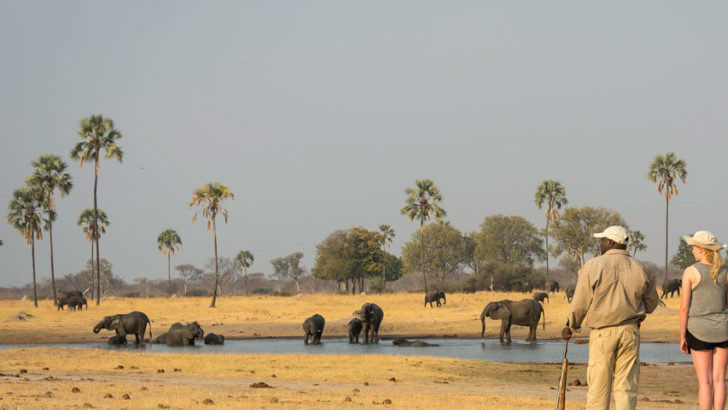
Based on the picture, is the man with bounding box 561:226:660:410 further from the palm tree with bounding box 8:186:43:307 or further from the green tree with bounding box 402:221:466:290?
the green tree with bounding box 402:221:466:290

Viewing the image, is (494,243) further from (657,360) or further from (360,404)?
(360,404)

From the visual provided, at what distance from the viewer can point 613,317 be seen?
8.84 m

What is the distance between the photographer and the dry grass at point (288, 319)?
144ft

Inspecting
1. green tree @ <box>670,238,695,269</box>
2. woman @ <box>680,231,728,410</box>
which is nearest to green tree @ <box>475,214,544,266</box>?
green tree @ <box>670,238,695,269</box>

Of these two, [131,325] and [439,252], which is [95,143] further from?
[439,252]

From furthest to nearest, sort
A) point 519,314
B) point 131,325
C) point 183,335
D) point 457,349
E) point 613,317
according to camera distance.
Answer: point 519,314
point 131,325
point 183,335
point 457,349
point 613,317

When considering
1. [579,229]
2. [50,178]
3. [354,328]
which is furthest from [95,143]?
[579,229]

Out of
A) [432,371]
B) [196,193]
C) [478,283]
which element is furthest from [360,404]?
[478,283]

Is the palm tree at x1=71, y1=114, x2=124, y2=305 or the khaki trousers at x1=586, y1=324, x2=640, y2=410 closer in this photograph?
the khaki trousers at x1=586, y1=324, x2=640, y2=410

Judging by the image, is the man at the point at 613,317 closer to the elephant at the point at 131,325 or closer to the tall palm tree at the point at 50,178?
the elephant at the point at 131,325

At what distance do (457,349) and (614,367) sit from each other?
25951 millimetres

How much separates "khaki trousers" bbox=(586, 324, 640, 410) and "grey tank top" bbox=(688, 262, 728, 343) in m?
1.01

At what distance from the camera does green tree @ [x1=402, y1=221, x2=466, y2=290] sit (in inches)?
5037

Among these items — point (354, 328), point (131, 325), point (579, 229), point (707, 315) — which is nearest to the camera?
point (707, 315)
